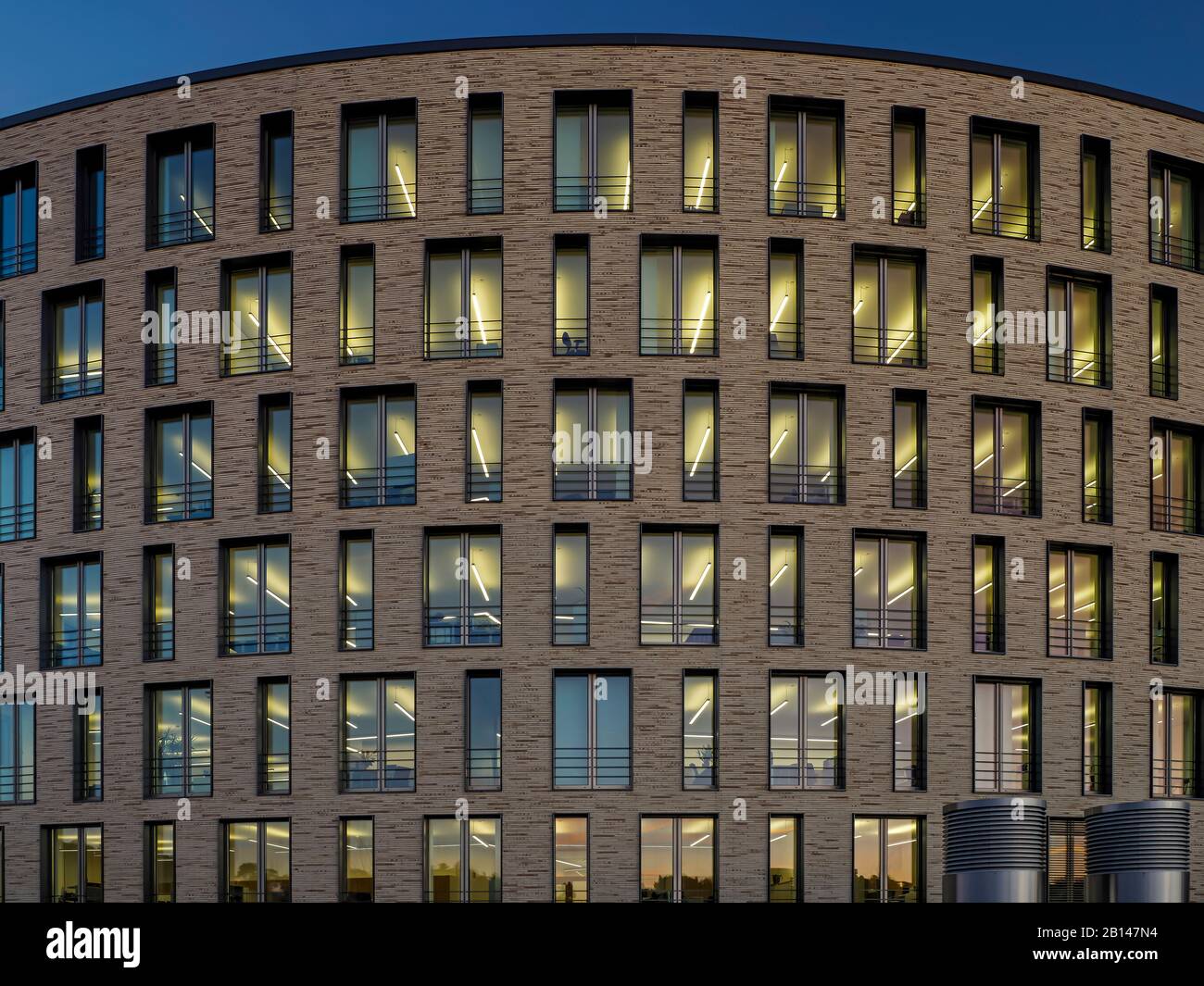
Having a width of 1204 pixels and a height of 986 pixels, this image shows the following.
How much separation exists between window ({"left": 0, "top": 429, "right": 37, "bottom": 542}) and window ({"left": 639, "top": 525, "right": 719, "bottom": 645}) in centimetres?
1463

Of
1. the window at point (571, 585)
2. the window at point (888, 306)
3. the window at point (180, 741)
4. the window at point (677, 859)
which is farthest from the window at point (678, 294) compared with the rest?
the window at point (180, 741)

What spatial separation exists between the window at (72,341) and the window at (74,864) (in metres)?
10.0

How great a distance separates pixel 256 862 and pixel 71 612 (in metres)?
7.49

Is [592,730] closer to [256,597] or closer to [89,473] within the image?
[256,597]

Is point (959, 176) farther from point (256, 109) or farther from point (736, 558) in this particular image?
point (256, 109)

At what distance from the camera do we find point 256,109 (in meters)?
33.8

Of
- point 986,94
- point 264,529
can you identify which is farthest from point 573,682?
point 986,94

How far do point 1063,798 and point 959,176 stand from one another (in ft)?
45.6

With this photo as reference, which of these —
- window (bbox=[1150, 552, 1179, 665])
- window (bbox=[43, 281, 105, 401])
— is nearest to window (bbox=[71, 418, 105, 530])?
window (bbox=[43, 281, 105, 401])

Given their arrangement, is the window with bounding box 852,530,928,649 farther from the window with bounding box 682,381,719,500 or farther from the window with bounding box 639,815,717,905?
the window with bounding box 639,815,717,905

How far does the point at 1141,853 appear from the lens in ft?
69.0

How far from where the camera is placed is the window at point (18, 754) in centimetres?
3381

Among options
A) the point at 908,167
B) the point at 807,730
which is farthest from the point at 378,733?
the point at 908,167

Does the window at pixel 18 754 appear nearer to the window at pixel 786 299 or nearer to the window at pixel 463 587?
the window at pixel 463 587
